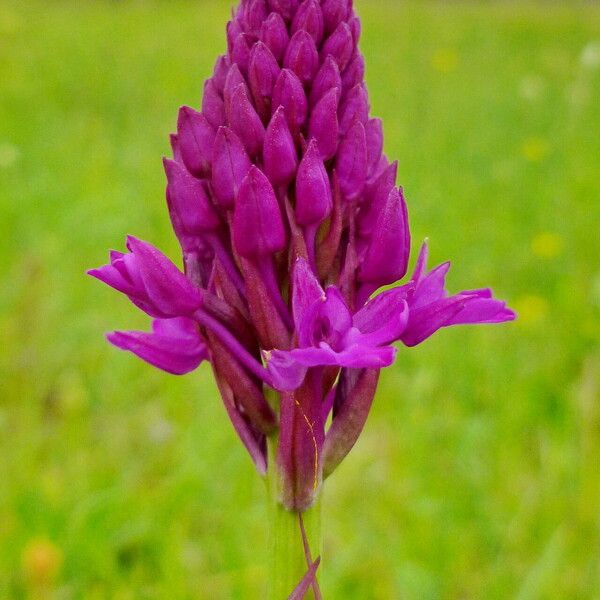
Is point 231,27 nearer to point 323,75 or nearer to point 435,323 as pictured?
point 323,75

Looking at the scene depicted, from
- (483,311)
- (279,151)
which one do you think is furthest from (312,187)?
(483,311)

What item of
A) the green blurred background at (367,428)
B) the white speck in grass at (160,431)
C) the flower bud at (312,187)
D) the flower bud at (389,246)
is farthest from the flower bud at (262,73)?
the white speck in grass at (160,431)

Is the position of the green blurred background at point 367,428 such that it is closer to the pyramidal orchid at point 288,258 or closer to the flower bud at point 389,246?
the pyramidal orchid at point 288,258

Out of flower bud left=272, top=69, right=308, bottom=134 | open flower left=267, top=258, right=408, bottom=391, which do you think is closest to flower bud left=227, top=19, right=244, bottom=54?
flower bud left=272, top=69, right=308, bottom=134

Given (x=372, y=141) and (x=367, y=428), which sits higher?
(x=367, y=428)

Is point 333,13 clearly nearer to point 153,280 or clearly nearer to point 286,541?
point 153,280

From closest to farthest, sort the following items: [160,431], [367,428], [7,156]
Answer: [160,431] → [367,428] → [7,156]
